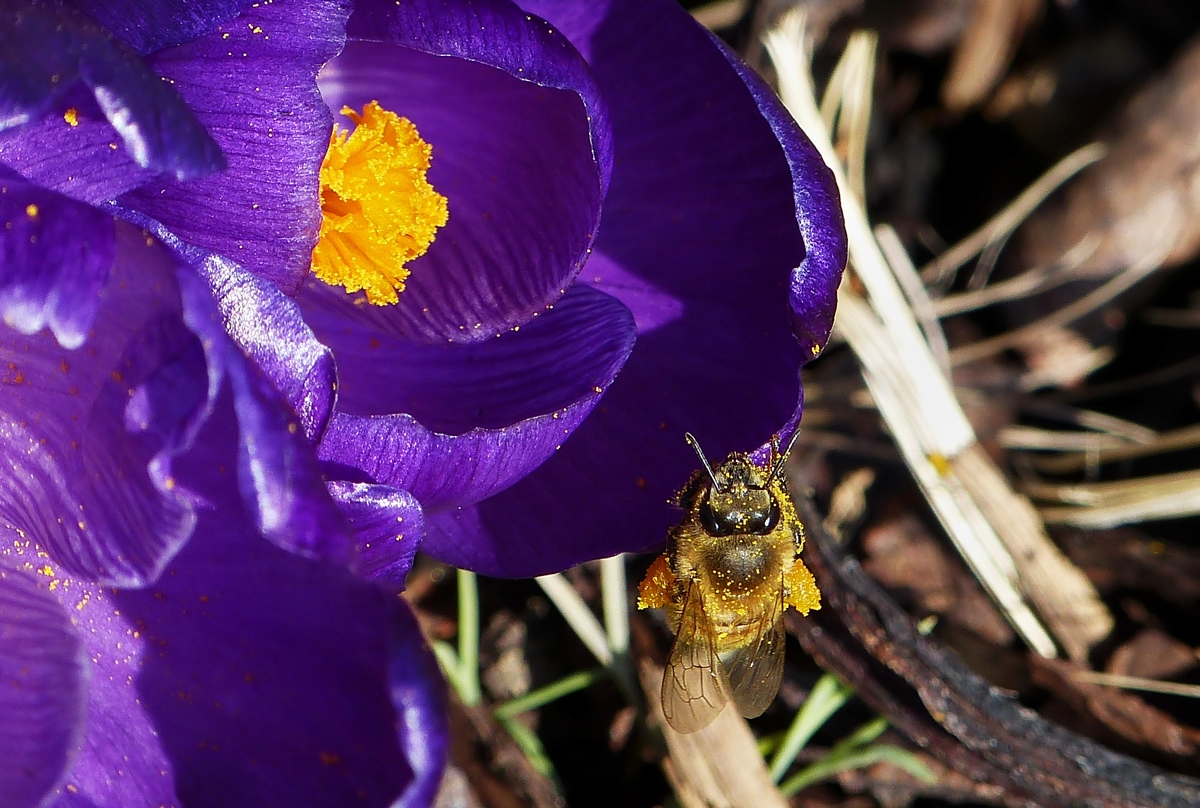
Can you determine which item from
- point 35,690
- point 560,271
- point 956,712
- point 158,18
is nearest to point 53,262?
point 158,18

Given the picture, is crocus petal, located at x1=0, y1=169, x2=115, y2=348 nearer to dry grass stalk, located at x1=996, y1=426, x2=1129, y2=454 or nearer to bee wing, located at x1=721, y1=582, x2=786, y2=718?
bee wing, located at x1=721, y1=582, x2=786, y2=718

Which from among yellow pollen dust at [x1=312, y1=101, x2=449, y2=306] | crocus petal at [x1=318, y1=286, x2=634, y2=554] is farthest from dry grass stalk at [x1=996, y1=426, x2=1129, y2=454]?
yellow pollen dust at [x1=312, y1=101, x2=449, y2=306]

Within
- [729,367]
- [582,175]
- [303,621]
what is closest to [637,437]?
[729,367]

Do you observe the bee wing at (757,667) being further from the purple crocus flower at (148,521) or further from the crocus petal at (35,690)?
the crocus petal at (35,690)

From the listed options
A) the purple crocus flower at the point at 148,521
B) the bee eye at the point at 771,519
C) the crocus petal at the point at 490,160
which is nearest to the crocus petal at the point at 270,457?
the purple crocus flower at the point at 148,521

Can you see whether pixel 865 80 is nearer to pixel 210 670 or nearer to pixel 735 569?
pixel 735 569

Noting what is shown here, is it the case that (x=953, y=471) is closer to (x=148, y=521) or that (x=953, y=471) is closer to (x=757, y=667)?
(x=757, y=667)
